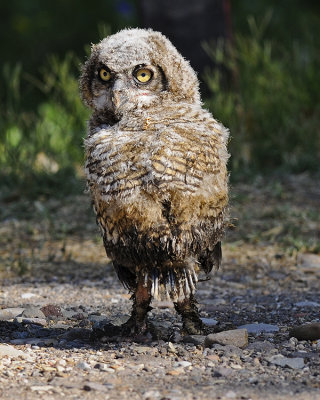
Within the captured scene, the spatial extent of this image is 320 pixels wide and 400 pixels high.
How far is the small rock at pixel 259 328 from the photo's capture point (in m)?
3.81

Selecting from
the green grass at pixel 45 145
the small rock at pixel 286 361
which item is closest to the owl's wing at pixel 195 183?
the small rock at pixel 286 361

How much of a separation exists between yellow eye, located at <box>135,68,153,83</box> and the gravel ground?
44.3 inches

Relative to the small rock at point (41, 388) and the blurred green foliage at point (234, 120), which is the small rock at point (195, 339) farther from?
the blurred green foliage at point (234, 120)

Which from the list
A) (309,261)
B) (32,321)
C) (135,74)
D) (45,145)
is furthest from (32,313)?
(45,145)

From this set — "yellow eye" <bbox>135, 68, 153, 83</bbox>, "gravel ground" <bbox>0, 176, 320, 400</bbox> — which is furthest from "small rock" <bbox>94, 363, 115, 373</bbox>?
"yellow eye" <bbox>135, 68, 153, 83</bbox>

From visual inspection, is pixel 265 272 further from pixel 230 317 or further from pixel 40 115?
pixel 40 115

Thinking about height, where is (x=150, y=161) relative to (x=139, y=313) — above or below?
above

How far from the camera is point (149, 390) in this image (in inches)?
117

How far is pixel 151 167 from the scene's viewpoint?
3279mm

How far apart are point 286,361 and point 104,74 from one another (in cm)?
147

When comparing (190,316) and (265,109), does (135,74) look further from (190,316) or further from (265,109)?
(265,109)

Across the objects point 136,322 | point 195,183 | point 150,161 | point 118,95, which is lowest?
point 136,322

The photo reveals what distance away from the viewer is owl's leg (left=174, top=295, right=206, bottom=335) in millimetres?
3684

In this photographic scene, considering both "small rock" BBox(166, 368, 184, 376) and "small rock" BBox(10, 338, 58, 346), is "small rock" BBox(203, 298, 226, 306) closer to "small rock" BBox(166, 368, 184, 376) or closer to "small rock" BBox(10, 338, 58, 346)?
"small rock" BBox(10, 338, 58, 346)
